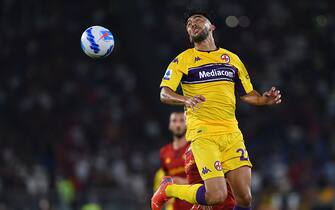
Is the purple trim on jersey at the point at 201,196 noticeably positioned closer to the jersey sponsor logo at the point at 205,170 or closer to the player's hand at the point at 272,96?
the jersey sponsor logo at the point at 205,170

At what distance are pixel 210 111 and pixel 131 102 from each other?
12.7 m

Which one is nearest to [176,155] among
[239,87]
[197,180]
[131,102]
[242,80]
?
[197,180]

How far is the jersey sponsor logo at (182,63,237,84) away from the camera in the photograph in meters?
7.90

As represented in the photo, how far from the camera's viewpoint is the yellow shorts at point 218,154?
25.2 ft

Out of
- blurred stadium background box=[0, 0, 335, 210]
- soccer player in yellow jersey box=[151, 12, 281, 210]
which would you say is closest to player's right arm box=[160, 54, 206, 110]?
soccer player in yellow jersey box=[151, 12, 281, 210]

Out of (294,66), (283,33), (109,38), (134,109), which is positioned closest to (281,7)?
(283,33)

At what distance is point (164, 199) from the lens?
8383mm

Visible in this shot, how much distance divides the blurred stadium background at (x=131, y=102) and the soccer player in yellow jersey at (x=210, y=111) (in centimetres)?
769

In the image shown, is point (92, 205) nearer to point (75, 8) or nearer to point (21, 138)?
point (21, 138)

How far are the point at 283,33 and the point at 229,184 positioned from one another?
47.2 ft

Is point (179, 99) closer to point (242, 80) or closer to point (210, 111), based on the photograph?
point (210, 111)

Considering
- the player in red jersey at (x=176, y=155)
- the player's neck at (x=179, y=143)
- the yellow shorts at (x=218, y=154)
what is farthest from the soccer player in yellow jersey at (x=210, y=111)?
the player's neck at (x=179, y=143)

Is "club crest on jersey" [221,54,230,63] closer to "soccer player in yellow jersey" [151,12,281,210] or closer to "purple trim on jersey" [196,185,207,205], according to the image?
"soccer player in yellow jersey" [151,12,281,210]

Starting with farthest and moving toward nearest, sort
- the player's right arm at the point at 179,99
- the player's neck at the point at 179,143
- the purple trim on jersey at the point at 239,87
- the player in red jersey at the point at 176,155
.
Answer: the player's neck at the point at 179,143 → the player in red jersey at the point at 176,155 → the purple trim on jersey at the point at 239,87 → the player's right arm at the point at 179,99
